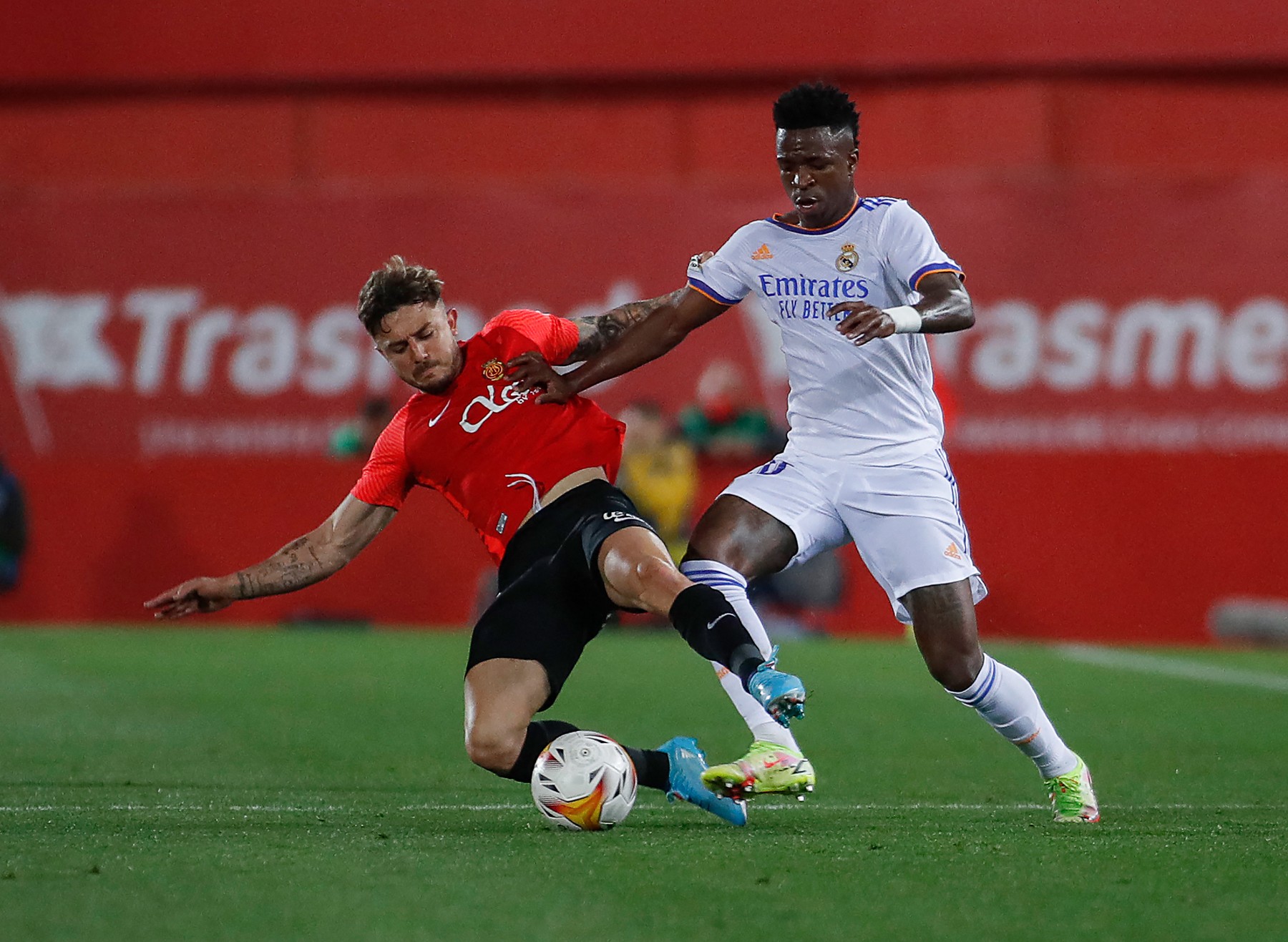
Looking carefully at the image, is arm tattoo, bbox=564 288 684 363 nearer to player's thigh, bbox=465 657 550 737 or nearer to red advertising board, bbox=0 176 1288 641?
player's thigh, bbox=465 657 550 737

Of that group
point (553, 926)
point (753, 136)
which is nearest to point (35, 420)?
point (753, 136)

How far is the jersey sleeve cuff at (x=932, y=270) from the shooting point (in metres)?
5.98

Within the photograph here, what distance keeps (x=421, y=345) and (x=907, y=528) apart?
5.68 ft

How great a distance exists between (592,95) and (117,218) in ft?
16.1

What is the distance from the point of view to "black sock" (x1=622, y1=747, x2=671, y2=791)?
599cm

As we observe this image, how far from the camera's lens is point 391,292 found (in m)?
6.15

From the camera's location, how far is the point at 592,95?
19078 mm

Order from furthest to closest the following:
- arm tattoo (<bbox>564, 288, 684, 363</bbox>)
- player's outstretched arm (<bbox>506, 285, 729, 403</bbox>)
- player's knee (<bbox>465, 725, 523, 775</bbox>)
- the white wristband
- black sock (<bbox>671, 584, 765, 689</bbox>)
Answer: arm tattoo (<bbox>564, 288, 684, 363</bbox>)
player's outstretched arm (<bbox>506, 285, 729, 403</bbox>)
player's knee (<bbox>465, 725, 523, 775</bbox>)
the white wristband
black sock (<bbox>671, 584, 765, 689</bbox>)

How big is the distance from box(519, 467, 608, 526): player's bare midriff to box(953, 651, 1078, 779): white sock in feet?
4.69

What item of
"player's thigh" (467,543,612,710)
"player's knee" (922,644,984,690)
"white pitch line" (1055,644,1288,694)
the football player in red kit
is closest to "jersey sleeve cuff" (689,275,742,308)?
the football player in red kit

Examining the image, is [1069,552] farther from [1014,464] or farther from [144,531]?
[144,531]

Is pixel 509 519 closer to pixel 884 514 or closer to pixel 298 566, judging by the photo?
pixel 298 566

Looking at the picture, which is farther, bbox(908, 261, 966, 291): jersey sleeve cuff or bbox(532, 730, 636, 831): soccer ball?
bbox(908, 261, 966, 291): jersey sleeve cuff

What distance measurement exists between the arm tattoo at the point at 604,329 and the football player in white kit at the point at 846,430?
0.18m
